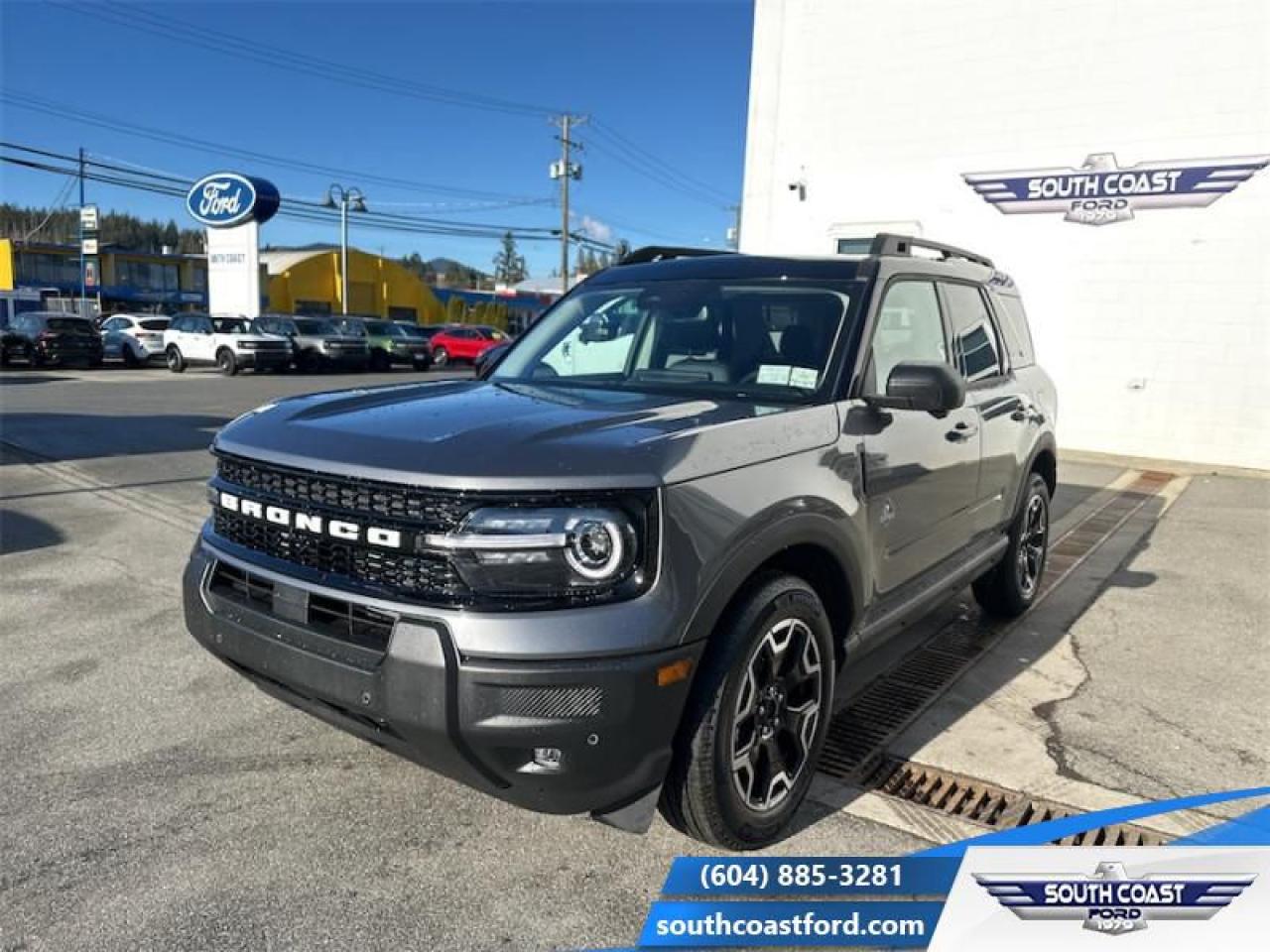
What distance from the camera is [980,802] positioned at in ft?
10.8

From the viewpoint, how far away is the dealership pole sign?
31.0m

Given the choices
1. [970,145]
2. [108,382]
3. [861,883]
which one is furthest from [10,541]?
[108,382]

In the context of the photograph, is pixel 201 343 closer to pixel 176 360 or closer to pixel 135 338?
pixel 176 360

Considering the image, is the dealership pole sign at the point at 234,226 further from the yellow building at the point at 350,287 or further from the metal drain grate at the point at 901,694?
the metal drain grate at the point at 901,694

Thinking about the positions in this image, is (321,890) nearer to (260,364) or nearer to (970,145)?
(970,145)

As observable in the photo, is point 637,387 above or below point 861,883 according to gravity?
above

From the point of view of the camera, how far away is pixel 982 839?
2.91 meters

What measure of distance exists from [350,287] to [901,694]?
5778cm

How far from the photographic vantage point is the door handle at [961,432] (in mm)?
3963

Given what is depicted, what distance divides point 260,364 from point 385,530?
82.9 feet

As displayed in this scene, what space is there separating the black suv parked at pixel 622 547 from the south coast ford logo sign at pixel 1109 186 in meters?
10.5

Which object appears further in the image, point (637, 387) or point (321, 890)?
point (637, 387)

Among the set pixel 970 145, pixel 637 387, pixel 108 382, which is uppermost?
pixel 970 145

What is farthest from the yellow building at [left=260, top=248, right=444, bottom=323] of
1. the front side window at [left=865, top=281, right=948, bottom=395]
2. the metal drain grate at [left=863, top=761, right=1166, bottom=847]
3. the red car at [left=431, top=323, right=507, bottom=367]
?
the metal drain grate at [left=863, top=761, right=1166, bottom=847]
